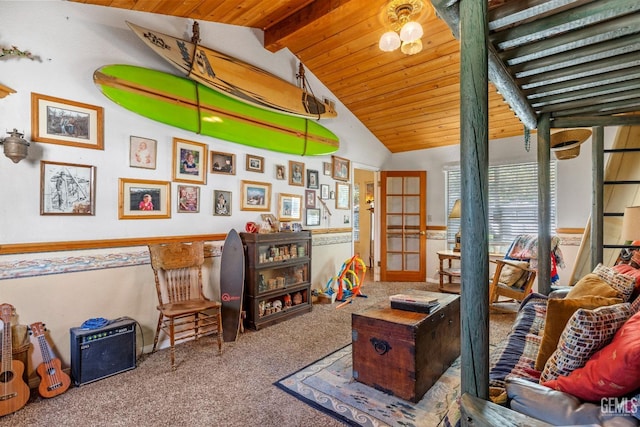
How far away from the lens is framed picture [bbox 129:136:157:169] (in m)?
2.72

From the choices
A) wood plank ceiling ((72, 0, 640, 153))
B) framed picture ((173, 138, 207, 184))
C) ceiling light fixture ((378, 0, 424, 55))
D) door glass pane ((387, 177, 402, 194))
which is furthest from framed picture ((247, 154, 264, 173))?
door glass pane ((387, 177, 402, 194))

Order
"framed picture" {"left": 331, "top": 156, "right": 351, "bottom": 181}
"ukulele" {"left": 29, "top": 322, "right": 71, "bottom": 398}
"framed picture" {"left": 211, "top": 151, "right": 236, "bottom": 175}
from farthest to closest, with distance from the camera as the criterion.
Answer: "framed picture" {"left": 331, "top": 156, "right": 351, "bottom": 181}
"framed picture" {"left": 211, "top": 151, "right": 236, "bottom": 175}
"ukulele" {"left": 29, "top": 322, "right": 71, "bottom": 398}

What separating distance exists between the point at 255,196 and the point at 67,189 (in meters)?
1.76

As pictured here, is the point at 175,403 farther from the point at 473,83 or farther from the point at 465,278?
the point at 473,83

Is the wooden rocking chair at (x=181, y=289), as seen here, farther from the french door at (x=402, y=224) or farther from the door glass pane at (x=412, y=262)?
the door glass pane at (x=412, y=262)

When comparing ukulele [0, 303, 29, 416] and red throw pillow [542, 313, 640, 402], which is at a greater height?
red throw pillow [542, 313, 640, 402]

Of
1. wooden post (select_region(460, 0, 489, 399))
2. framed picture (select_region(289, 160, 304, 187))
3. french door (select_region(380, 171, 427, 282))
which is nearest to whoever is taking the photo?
wooden post (select_region(460, 0, 489, 399))

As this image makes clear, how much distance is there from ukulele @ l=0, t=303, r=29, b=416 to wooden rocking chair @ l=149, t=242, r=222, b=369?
0.85 metres

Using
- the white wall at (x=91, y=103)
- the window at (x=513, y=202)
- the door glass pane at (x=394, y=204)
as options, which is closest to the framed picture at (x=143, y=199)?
the white wall at (x=91, y=103)

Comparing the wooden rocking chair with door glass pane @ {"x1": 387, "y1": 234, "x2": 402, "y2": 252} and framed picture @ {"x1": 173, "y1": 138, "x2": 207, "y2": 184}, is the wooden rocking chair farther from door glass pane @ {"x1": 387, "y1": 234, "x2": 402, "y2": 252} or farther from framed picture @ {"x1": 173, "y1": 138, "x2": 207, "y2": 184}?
door glass pane @ {"x1": 387, "y1": 234, "x2": 402, "y2": 252}

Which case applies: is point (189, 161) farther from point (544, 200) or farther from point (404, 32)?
point (544, 200)

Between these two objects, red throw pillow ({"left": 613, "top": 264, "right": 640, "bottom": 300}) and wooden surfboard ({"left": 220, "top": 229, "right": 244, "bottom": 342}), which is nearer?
red throw pillow ({"left": 613, "top": 264, "right": 640, "bottom": 300})

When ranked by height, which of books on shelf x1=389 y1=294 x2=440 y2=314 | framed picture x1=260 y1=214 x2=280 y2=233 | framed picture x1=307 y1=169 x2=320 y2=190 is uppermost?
framed picture x1=307 y1=169 x2=320 y2=190

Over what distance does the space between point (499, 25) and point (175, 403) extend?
2654 mm
